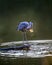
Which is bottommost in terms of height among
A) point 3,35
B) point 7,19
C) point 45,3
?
point 3,35

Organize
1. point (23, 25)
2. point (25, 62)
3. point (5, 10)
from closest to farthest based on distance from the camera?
1. point (25, 62)
2. point (23, 25)
3. point (5, 10)

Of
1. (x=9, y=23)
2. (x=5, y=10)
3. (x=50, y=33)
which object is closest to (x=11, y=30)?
(x=9, y=23)

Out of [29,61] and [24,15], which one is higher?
[24,15]

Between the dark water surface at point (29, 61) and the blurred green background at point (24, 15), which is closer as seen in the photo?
the dark water surface at point (29, 61)

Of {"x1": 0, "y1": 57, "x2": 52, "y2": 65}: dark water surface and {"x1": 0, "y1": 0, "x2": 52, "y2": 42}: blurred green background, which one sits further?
{"x1": 0, "y1": 0, "x2": 52, "y2": 42}: blurred green background

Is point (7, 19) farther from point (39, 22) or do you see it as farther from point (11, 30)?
point (39, 22)

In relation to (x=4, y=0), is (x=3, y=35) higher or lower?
lower

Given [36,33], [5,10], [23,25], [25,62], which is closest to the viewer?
[25,62]

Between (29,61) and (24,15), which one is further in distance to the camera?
(24,15)
